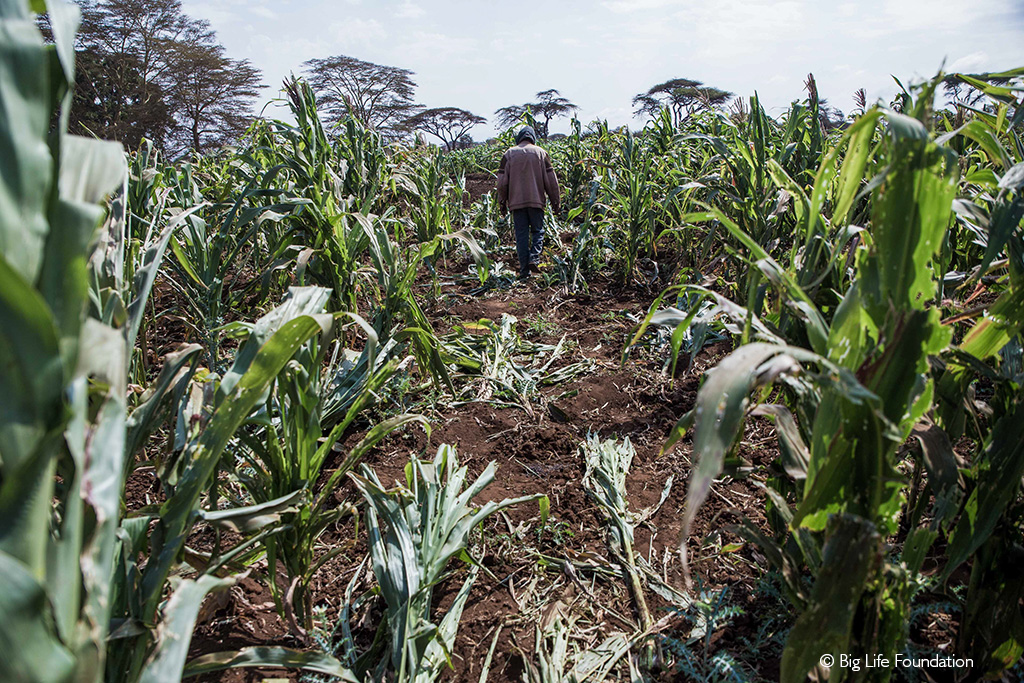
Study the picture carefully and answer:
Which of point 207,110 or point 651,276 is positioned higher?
point 207,110

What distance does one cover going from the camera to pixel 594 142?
7625 millimetres

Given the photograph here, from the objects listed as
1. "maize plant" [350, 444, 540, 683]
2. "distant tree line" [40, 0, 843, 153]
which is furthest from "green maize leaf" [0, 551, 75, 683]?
"distant tree line" [40, 0, 843, 153]

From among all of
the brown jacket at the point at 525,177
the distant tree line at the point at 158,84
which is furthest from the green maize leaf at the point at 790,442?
the distant tree line at the point at 158,84

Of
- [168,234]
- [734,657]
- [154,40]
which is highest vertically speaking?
[154,40]

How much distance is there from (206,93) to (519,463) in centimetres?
2891

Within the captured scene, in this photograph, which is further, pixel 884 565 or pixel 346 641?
pixel 346 641

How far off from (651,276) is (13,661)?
390 cm

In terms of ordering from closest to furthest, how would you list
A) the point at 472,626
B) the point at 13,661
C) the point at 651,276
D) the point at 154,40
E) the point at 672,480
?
the point at 13,661
the point at 472,626
the point at 672,480
the point at 651,276
the point at 154,40

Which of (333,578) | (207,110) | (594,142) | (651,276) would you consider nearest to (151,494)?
(333,578)

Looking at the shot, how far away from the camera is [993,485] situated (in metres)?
0.98

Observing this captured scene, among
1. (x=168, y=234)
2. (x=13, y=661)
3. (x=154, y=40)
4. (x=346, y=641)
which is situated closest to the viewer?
(x=13, y=661)

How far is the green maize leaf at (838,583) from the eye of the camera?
74 cm

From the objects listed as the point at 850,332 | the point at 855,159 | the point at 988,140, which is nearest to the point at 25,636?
the point at 850,332

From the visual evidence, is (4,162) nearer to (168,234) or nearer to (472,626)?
(168,234)
